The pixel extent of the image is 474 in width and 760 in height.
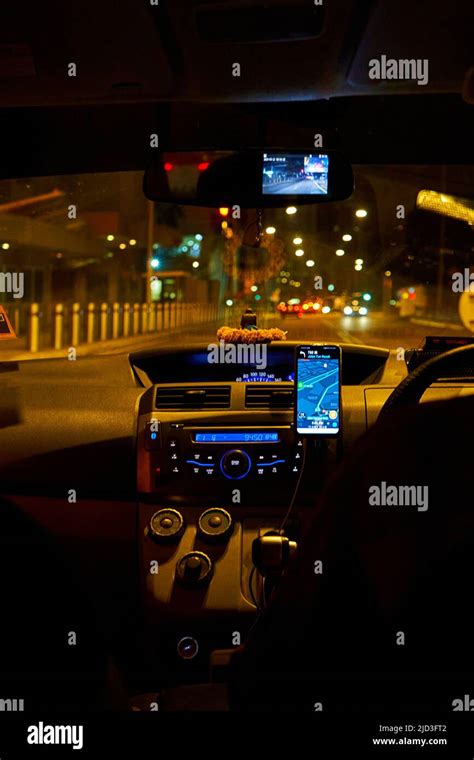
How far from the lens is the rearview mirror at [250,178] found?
3.86 m

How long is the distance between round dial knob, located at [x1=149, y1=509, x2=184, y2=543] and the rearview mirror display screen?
1.69m

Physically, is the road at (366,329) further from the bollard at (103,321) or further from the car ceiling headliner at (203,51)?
the bollard at (103,321)

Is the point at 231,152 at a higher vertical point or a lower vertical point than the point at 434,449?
higher

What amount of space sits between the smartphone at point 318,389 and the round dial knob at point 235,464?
1.15ft

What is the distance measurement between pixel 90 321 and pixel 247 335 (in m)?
10.9

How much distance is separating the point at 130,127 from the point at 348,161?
109cm

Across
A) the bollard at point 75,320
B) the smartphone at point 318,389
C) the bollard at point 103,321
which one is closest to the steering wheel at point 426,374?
the smartphone at point 318,389

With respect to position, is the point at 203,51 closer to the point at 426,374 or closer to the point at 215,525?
the point at 426,374

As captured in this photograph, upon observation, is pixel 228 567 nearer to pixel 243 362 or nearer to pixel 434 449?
pixel 243 362

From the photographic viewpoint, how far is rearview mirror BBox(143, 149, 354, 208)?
3.86m

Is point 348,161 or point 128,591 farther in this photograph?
point 128,591

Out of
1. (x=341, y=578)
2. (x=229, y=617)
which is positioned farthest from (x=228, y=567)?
(x=341, y=578)

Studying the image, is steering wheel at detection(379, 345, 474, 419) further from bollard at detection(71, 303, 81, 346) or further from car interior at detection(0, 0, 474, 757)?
bollard at detection(71, 303, 81, 346)

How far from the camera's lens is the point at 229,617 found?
4.21m
